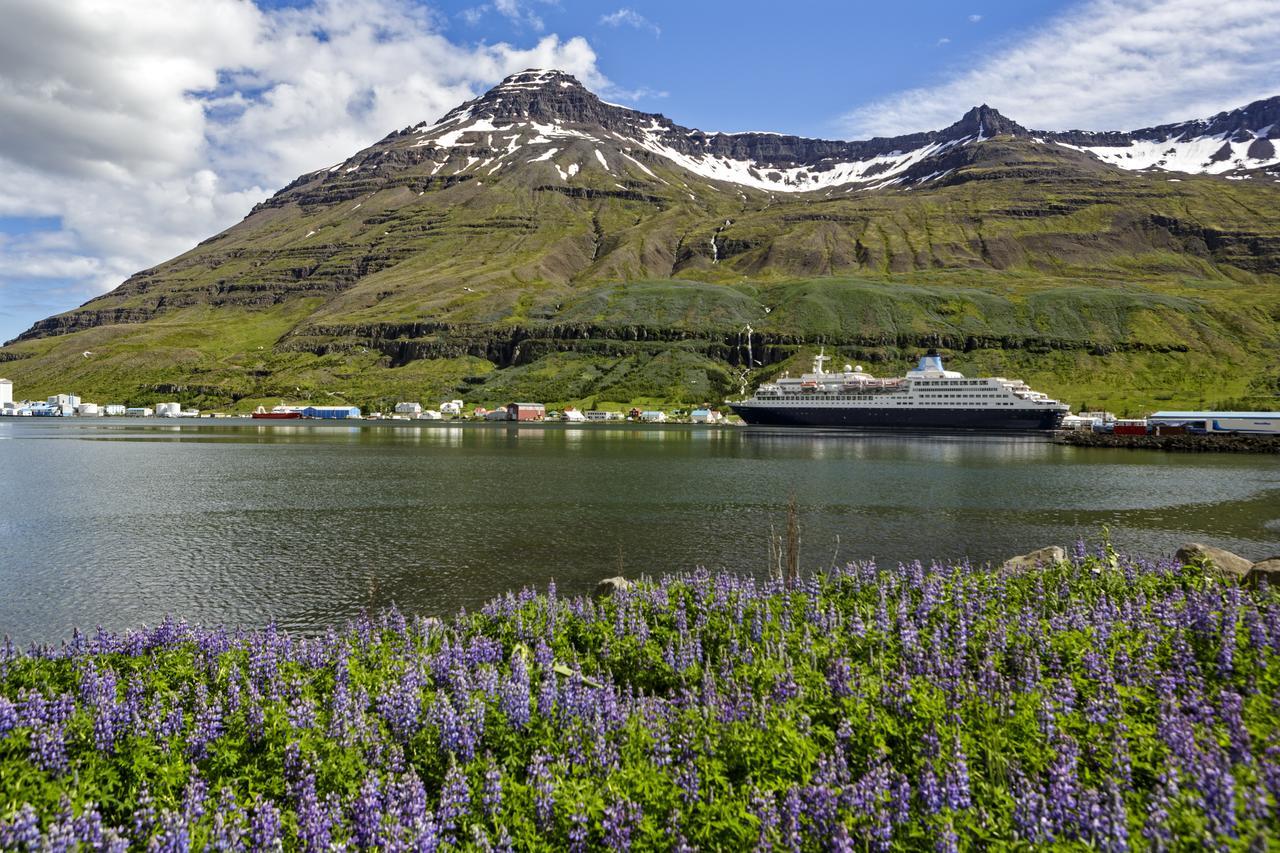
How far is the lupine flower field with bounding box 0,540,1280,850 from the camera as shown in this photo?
25.3 ft

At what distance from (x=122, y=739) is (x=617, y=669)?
8.82 m

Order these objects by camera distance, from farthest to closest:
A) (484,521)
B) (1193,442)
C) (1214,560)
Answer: (1193,442), (484,521), (1214,560)

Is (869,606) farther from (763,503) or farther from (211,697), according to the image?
(763,503)

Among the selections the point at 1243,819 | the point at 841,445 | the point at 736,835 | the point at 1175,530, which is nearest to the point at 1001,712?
the point at 1243,819

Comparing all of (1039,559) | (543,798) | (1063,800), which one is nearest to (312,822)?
(543,798)

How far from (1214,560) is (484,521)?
39947mm

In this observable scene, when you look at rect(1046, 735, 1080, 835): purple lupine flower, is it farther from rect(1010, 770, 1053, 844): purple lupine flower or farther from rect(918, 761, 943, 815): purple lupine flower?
rect(918, 761, 943, 815): purple lupine flower

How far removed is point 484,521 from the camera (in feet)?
161

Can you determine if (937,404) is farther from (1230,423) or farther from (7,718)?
(7,718)

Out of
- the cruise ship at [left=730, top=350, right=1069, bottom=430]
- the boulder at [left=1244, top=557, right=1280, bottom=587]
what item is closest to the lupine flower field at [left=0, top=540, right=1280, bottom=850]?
the boulder at [left=1244, top=557, right=1280, bottom=587]

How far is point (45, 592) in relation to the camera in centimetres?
3039

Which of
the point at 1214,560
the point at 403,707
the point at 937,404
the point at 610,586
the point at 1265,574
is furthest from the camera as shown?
the point at 937,404

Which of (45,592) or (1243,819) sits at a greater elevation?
(1243,819)

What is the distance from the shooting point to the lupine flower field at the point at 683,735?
25.3ft
